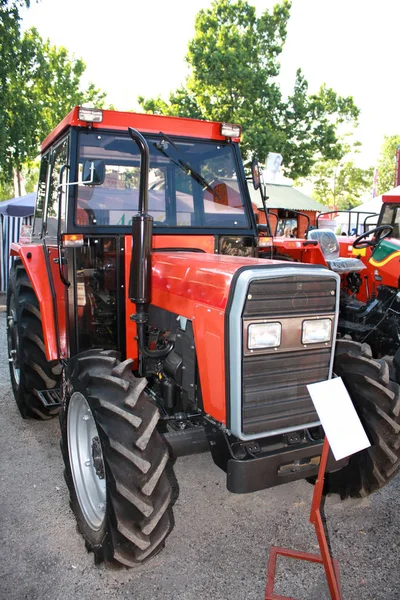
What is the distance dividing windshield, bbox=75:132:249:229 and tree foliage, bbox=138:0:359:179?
1570 centimetres

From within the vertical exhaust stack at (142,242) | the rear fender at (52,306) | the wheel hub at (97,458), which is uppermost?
the vertical exhaust stack at (142,242)

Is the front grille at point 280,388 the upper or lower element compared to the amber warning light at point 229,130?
lower

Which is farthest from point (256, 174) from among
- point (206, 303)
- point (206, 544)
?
point (206, 544)

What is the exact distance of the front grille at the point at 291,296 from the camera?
220cm

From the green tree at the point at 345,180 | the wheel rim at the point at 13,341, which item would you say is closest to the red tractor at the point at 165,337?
the wheel rim at the point at 13,341

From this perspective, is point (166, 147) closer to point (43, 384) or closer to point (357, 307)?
point (43, 384)

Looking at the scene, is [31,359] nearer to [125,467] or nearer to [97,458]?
[97,458]

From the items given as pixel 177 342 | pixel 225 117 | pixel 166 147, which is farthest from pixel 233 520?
pixel 225 117

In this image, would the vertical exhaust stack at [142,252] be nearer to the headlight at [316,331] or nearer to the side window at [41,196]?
A: the headlight at [316,331]

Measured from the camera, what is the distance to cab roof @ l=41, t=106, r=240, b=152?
324 cm

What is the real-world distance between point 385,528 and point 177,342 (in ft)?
5.44

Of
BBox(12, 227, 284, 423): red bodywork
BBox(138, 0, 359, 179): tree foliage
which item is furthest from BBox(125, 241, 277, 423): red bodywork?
BBox(138, 0, 359, 179): tree foliage

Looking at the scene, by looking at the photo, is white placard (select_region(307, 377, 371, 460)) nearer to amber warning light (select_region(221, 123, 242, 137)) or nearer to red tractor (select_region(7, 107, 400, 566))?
red tractor (select_region(7, 107, 400, 566))

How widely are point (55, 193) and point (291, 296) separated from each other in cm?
225
